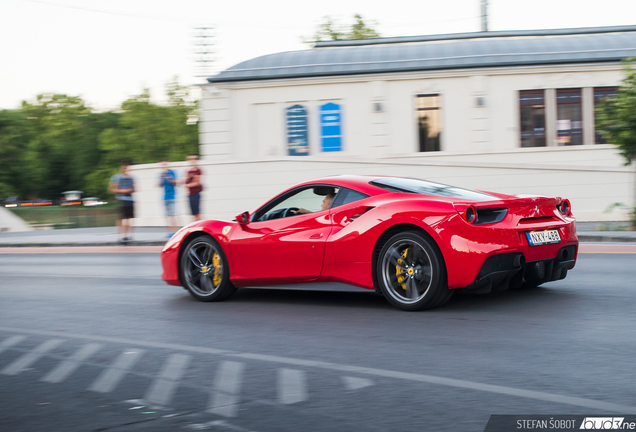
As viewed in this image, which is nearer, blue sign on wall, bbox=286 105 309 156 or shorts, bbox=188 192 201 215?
shorts, bbox=188 192 201 215

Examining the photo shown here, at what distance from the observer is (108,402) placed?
13.5ft

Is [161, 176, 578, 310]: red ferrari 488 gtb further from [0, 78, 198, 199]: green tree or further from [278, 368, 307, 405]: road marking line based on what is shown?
[0, 78, 198, 199]: green tree

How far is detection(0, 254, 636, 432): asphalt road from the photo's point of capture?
12.2 feet

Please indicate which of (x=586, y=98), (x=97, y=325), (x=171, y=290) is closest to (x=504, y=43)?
(x=586, y=98)

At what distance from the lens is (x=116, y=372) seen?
15.7 feet

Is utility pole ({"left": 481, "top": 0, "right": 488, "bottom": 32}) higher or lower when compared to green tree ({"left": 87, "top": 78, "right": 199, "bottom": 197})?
higher

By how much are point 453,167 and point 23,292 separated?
45.3 ft

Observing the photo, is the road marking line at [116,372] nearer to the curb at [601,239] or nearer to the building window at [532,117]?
the curb at [601,239]

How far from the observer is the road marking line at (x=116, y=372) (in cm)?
444

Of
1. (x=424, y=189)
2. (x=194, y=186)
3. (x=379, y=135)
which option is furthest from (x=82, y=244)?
(x=424, y=189)

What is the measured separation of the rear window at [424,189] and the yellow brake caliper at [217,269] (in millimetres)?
1914

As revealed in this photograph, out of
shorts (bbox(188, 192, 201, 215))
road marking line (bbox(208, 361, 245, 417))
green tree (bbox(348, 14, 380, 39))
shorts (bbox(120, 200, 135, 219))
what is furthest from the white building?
green tree (bbox(348, 14, 380, 39))

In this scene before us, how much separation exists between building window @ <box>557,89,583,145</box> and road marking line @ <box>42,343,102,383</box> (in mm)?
19591

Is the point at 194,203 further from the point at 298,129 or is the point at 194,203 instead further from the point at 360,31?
the point at 360,31
